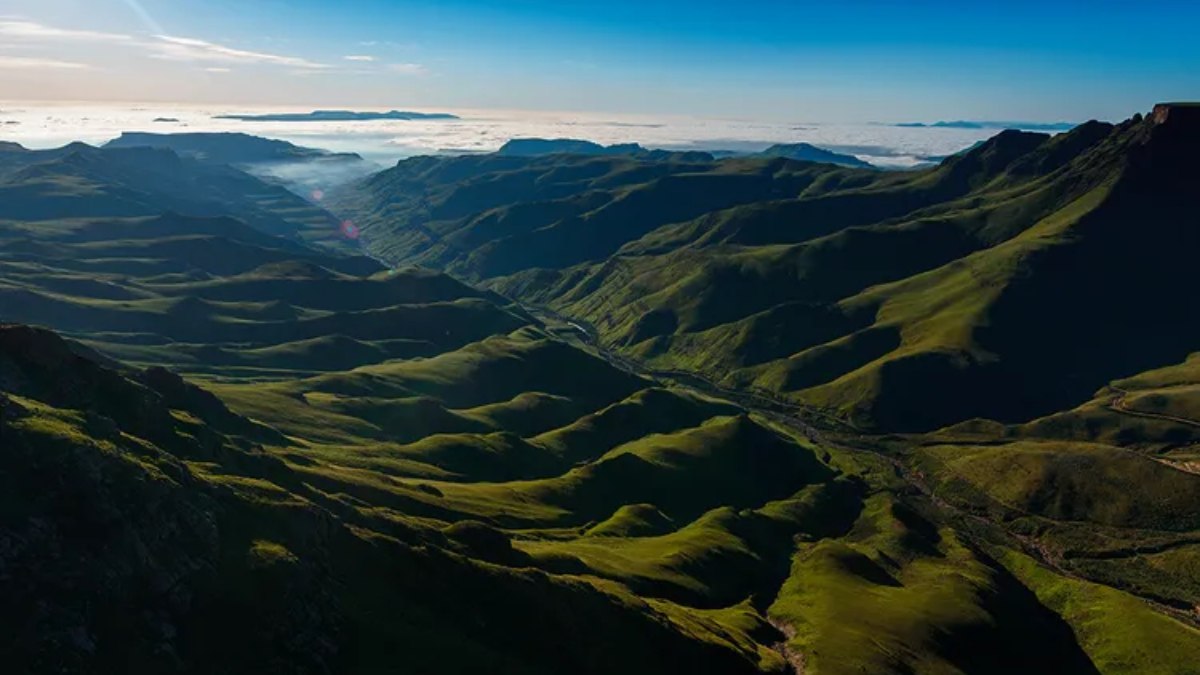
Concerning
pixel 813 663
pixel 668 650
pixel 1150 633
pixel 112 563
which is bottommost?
pixel 1150 633

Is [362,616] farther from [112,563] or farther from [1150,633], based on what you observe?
[1150,633]

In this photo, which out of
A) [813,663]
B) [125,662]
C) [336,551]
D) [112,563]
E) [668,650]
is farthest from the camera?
[813,663]

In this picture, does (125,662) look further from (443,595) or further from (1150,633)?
(1150,633)

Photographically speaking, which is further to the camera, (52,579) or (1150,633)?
(1150,633)

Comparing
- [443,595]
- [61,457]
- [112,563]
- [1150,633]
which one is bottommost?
[1150,633]

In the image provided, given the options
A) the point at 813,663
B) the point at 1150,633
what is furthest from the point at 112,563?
the point at 1150,633

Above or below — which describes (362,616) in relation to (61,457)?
below

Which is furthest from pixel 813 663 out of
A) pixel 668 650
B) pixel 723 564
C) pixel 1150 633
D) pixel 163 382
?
pixel 163 382

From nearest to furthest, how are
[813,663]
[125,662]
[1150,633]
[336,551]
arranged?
1. [125,662]
2. [336,551]
3. [813,663]
4. [1150,633]

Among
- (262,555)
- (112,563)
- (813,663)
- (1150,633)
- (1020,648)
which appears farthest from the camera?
(1150,633)
